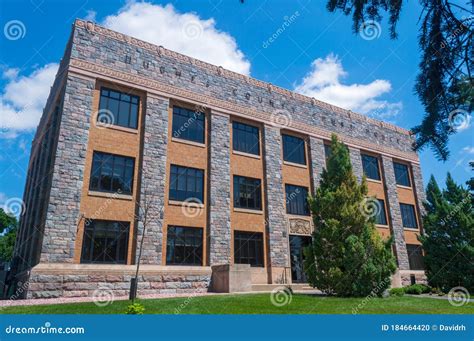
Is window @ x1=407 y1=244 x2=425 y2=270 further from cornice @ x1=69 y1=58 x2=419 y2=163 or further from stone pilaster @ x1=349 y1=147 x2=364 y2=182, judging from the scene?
cornice @ x1=69 y1=58 x2=419 y2=163

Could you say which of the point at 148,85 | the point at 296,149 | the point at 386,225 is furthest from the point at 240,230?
the point at 386,225

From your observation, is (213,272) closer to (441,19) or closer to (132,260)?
(132,260)

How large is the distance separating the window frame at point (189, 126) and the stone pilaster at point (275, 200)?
4.64 meters

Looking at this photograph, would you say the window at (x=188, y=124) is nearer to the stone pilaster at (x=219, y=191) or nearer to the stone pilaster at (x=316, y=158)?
the stone pilaster at (x=219, y=191)

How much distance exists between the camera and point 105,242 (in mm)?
16875

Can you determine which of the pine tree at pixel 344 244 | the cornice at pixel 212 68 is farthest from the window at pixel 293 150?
the pine tree at pixel 344 244

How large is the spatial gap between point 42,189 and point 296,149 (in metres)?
16.6

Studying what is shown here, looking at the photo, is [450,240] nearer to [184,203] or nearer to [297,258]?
[297,258]

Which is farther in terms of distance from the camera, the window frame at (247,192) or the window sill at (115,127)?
the window frame at (247,192)

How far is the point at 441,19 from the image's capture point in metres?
4.59

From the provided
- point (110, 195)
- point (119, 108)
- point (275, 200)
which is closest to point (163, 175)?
point (110, 195)

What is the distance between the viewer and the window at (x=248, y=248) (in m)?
20.5

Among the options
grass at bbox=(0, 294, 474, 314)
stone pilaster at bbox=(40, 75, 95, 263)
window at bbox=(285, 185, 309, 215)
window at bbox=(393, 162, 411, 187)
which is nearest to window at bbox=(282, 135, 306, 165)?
window at bbox=(285, 185, 309, 215)

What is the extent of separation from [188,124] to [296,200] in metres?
9.07
